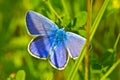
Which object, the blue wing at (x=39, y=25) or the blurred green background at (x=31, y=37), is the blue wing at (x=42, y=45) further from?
the blurred green background at (x=31, y=37)

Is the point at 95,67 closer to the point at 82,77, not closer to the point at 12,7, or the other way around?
the point at 82,77

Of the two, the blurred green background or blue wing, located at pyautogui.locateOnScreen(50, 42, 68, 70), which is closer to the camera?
blue wing, located at pyautogui.locateOnScreen(50, 42, 68, 70)

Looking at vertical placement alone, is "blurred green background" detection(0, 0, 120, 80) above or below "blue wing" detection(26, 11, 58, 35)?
below

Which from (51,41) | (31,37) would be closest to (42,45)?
(51,41)

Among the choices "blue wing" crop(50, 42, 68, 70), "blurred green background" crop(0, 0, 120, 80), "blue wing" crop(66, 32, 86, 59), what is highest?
"blue wing" crop(66, 32, 86, 59)

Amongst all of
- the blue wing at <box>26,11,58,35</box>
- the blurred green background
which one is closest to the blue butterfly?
the blue wing at <box>26,11,58,35</box>

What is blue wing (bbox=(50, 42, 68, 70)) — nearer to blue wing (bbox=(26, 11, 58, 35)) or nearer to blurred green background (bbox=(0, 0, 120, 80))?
blue wing (bbox=(26, 11, 58, 35))

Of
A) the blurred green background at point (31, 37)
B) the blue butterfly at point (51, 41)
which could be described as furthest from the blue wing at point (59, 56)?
the blurred green background at point (31, 37)

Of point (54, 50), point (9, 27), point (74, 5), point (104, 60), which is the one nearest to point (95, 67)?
point (104, 60)
